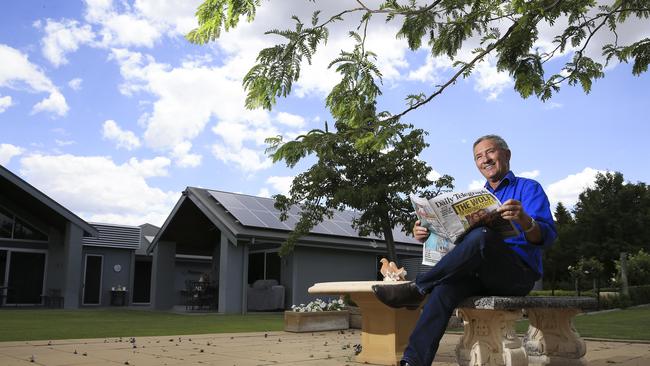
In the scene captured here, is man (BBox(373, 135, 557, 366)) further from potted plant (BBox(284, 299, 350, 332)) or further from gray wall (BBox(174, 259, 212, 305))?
gray wall (BBox(174, 259, 212, 305))

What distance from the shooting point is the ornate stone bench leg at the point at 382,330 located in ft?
16.9

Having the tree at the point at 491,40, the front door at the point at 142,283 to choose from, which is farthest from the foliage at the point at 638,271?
the front door at the point at 142,283

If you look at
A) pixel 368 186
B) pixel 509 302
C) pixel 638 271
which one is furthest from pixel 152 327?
pixel 638 271

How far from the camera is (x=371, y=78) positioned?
16.9ft

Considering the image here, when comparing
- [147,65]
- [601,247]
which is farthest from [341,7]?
[601,247]

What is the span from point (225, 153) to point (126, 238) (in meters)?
14.8

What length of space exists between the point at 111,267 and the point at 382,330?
71.4 feet

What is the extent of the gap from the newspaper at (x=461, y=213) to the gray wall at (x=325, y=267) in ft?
50.3

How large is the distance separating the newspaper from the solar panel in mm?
14169

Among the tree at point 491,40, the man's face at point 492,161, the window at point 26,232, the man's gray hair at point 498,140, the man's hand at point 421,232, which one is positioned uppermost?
the tree at point 491,40

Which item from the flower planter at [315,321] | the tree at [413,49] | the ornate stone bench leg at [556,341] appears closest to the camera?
the ornate stone bench leg at [556,341]

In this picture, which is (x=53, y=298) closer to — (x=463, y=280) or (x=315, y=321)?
(x=315, y=321)

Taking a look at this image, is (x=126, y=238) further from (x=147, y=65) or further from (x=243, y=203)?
(x=147, y=65)

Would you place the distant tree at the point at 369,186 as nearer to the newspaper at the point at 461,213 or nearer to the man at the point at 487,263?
the man at the point at 487,263
